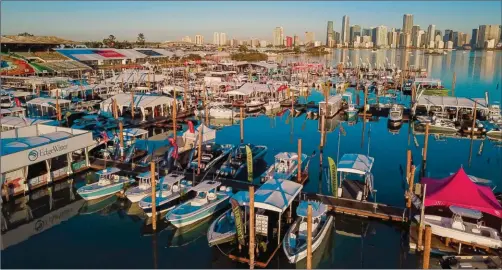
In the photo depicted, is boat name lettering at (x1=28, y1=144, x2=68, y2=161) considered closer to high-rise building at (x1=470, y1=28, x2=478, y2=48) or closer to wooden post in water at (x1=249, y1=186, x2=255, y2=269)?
wooden post in water at (x1=249, y1=186, x2=255, y2=269)

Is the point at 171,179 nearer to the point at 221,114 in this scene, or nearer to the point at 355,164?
the point at 355,164

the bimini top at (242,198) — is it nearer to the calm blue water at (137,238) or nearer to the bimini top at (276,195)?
the bimini top at (276,195)

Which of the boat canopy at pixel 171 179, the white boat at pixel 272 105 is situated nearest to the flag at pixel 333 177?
the boat canopy at pixel 171 179

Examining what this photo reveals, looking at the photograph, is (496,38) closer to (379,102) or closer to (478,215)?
(379,102)

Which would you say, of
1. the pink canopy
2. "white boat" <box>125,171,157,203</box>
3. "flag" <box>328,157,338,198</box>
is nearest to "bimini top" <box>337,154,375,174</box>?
"flag" <box>328,157,338,198</box>

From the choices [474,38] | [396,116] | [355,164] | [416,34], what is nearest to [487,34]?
[474,38]

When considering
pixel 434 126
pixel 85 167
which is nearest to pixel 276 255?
pixel 85 167
